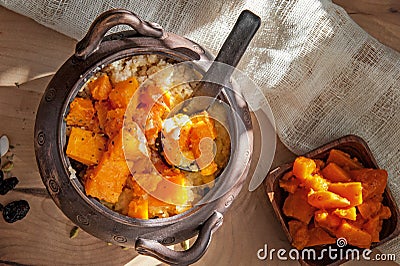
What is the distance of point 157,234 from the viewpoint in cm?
143

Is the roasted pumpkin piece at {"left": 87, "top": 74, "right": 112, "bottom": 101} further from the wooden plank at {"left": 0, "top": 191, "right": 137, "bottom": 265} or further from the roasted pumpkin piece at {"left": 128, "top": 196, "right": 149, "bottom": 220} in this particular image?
the wooden plank at {"left": 0, "top": 191, "right": 137, "bottom": 265}

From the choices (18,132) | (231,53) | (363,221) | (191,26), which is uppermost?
(231,53)

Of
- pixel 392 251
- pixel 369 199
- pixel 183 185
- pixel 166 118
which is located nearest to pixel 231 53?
pixel 166 118

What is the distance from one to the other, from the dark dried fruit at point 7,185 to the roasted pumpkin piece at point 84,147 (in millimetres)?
371

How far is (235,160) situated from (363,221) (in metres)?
0.49

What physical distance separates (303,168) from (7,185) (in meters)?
0.77

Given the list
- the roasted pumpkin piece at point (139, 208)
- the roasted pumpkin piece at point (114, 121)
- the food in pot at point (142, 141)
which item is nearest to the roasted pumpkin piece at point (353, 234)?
the food in pot at point (142, 141)

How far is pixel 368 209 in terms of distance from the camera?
1755 millimetres

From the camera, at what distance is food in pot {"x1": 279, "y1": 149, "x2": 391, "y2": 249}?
1.72 metres

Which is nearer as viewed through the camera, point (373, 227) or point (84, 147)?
point (84, 147)

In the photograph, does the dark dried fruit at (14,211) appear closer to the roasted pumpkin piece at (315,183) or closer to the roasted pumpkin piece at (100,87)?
the roasted pumpkin piece at (100,87)

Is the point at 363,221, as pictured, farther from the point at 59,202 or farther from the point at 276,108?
the point at 59,202

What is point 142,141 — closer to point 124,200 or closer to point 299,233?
point 124,200

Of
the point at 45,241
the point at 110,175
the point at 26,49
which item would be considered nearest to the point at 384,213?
the point at 110,175
